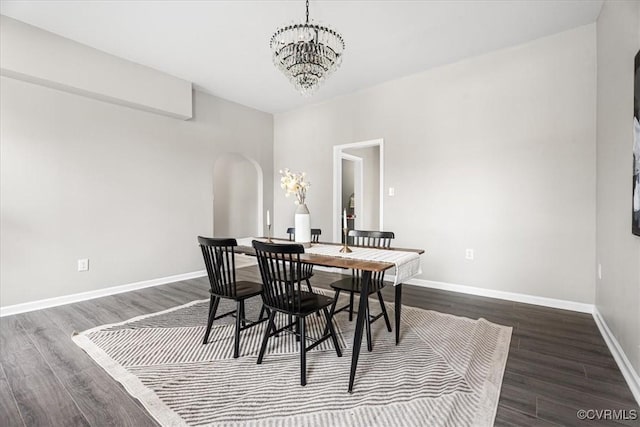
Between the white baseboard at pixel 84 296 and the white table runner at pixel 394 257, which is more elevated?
the white table runner at pixel 394 257

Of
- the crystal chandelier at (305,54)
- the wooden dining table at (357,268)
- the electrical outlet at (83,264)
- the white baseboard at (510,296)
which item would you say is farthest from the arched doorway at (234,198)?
the wooden dining table at (357,268)

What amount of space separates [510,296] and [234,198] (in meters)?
5.17

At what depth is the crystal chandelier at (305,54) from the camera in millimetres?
2297

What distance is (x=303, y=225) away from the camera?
2701mm

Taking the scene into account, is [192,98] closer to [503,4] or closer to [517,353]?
[503,4]

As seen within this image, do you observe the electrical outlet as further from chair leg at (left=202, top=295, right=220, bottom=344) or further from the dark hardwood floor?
chair leg at (left=202, top=295, right=220, bottom=344)

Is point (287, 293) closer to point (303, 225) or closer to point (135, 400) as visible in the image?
point (303, 225)

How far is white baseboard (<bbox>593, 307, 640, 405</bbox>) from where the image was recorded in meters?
1.75

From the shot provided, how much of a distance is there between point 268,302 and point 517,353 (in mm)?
1858

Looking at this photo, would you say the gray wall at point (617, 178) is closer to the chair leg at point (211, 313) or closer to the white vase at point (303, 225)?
the white vase at point (303, 225)

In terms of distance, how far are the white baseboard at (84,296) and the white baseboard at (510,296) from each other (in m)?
3.39

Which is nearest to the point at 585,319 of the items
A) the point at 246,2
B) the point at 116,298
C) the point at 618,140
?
the point at 618,140

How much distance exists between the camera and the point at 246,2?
2.66 m

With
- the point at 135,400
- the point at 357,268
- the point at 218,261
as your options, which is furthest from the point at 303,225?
the point at 135,400
